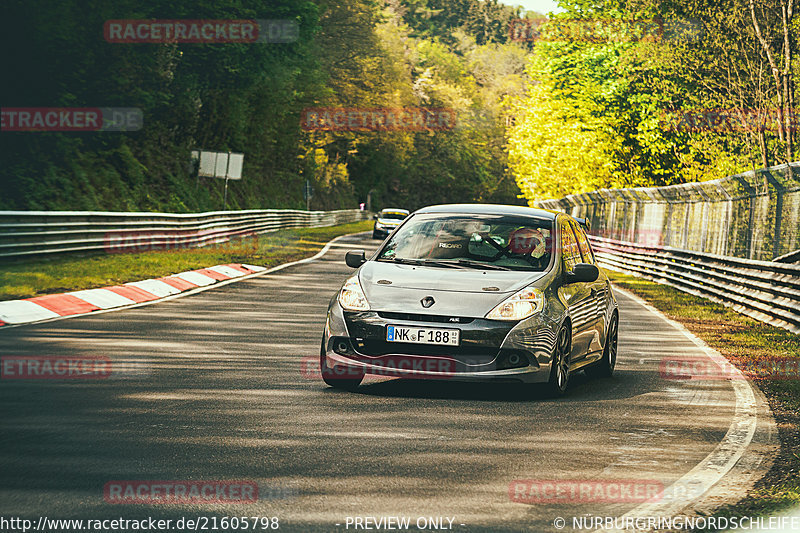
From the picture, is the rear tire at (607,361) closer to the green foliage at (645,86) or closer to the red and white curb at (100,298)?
the red and white curb at (100,298)

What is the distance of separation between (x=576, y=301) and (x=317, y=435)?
3.70m

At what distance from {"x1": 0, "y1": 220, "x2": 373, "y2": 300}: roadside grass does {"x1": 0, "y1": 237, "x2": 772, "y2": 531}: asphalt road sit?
5502 millimetres

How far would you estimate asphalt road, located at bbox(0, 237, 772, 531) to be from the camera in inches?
222

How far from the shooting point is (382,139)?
96.8 meters

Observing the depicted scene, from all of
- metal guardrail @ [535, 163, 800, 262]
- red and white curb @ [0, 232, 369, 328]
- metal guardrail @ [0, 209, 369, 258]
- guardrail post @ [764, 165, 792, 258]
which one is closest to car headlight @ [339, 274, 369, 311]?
red and white curb @ [0, 232, 369, 328]

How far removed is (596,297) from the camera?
441 inches

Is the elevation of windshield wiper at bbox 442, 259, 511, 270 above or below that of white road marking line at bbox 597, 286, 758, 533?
above

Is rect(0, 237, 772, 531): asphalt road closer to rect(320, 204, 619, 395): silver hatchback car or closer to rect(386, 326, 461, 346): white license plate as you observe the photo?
rect(320, 204, 619, 395): silver hatchback car

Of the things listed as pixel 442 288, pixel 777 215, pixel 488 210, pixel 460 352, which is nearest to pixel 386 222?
pixel 777 215

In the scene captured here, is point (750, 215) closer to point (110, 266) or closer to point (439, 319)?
point (110, 266)

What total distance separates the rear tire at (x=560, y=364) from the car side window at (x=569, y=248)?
79 cm

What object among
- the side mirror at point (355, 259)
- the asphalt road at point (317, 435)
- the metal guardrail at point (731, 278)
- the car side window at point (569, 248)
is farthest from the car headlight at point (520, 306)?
the metal guardrail at point (731, 278)

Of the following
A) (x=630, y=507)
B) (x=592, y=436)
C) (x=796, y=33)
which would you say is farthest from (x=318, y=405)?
(x=796, y=33)

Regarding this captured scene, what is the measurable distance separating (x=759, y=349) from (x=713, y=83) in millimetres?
34459
